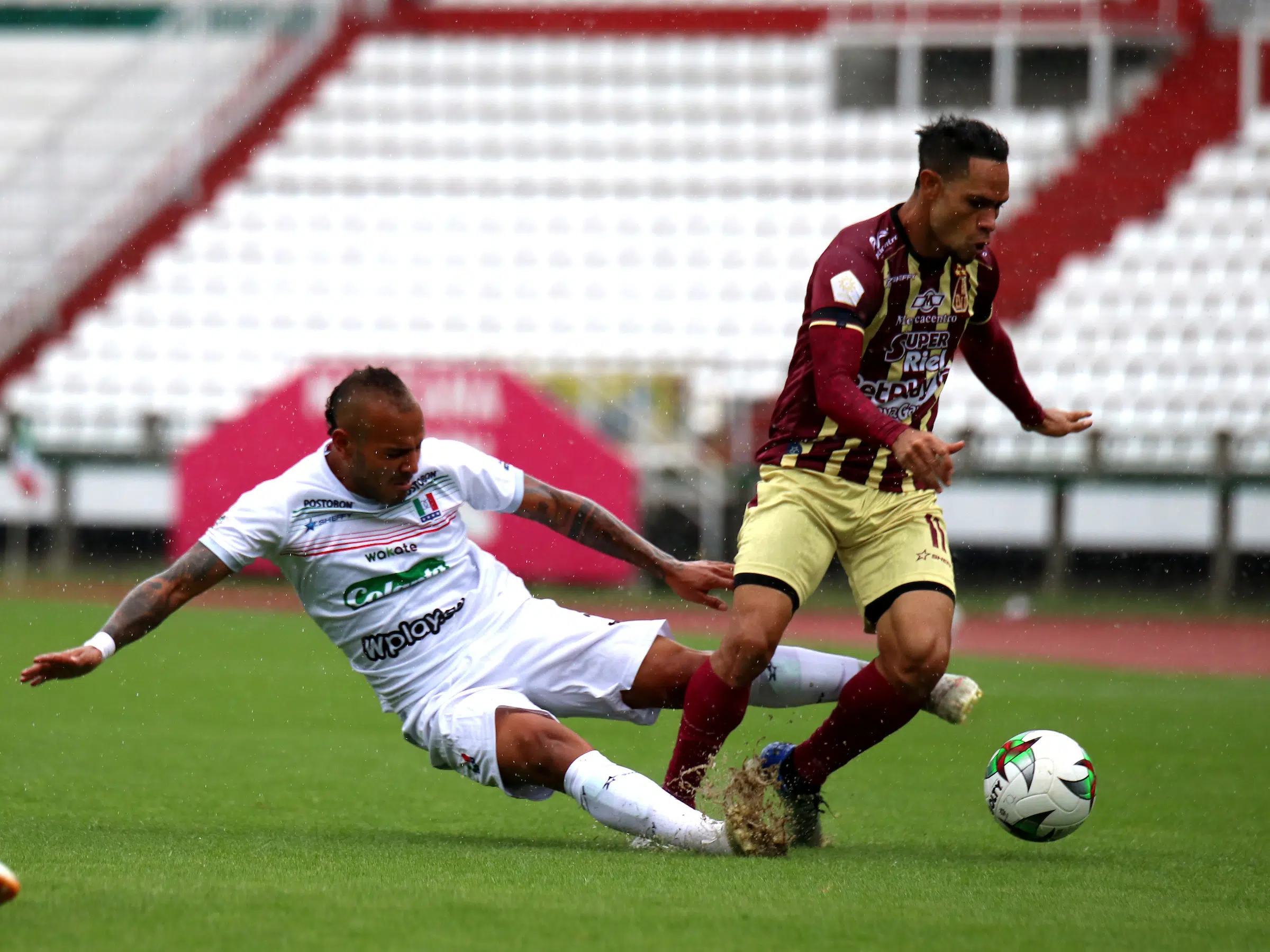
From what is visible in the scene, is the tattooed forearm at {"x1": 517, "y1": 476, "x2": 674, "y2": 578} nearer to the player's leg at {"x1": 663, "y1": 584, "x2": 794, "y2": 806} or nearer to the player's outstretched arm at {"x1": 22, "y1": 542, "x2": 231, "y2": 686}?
the player's leg at {"x1": 663, "y1": 584, "x2": 794, "y2": 806}

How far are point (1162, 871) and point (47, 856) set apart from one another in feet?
10.1

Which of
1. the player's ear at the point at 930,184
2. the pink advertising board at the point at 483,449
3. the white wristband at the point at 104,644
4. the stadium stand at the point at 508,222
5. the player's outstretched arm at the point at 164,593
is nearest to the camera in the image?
the white wristband at the point at 104,644

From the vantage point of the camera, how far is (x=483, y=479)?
5.25 meters

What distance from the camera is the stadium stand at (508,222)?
17844mm

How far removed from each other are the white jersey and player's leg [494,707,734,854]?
0.40m

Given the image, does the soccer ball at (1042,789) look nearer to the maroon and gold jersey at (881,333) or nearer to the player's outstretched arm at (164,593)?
the maroon and gold jersey at (881,333)

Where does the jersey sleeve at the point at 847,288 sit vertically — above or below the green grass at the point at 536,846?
above

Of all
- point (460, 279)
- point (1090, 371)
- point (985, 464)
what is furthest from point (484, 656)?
point (460, 279)

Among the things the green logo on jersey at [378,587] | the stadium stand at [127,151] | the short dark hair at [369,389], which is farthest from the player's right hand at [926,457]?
the stadium stand at [127,151]

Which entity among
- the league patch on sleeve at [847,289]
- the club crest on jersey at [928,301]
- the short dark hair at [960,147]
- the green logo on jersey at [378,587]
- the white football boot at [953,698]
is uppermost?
the short dark hair at [960,147]

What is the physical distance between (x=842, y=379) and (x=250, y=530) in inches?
71.0

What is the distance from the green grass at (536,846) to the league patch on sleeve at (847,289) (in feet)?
5.37

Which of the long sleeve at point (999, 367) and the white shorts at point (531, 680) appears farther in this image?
the long sleeve at point (999, 367)

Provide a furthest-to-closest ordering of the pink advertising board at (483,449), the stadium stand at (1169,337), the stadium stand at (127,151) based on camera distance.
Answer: the stadium stand at (127,151)
the stadium stand at (1169,337)
the pink advertising board at (483,449)
